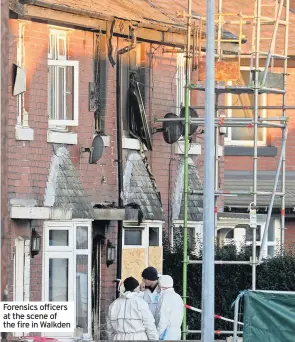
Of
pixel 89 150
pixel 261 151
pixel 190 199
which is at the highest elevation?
pixel 261 151

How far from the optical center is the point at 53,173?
84.6 feet

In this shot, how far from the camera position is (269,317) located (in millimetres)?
18875

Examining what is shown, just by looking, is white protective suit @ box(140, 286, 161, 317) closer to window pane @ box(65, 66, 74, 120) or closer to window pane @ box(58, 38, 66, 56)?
window pane @ box(65, 66, 74, 120)

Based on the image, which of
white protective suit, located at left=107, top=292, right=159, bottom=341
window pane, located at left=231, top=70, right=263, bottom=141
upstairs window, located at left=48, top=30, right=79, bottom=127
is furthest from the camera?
window pane, located at left=231, top=70, right=263, bottom=141

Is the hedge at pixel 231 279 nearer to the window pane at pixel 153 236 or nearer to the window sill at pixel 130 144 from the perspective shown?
the window pane at pixel 153 236

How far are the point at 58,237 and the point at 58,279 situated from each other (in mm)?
659

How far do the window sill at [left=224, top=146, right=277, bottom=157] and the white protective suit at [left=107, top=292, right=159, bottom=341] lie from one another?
1781 cm

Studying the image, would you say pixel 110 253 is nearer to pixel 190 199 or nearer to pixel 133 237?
pixel 133 237

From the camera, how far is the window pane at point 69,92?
26297 mm

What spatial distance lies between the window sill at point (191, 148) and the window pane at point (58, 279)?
434 centimetres

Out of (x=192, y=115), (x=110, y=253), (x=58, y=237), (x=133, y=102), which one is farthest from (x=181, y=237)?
(x=58, y=237)

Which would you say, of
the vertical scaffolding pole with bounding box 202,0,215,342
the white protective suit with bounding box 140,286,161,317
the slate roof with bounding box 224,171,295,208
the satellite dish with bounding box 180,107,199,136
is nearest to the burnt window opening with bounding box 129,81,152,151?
the satellite dish with bounding box 180,107,199,136

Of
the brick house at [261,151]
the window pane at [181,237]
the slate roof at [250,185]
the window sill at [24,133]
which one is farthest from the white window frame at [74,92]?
the slate roof at [250,185]

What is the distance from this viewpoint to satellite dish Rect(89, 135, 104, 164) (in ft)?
86.9
